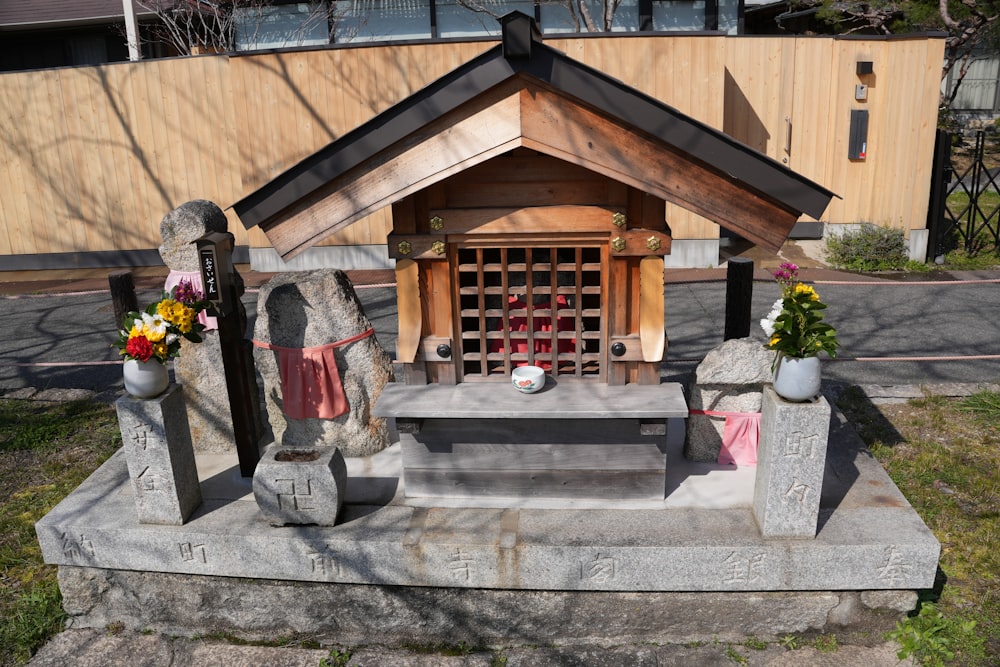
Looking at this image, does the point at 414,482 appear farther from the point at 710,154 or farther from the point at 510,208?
the point at 710,154

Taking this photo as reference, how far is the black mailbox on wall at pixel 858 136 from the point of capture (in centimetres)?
1259

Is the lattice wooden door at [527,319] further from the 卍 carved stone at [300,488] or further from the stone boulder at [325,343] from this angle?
the 卍 carved stone at [300,488]

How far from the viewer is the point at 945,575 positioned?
5266 mm

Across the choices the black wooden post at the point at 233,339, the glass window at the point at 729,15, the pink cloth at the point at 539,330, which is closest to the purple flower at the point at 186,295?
the black wooden post at the point at 233,339

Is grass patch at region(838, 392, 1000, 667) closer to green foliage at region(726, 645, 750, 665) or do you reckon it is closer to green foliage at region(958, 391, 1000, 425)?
green foliage at region(958, 391, 1000, 425)

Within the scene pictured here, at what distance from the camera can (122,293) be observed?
22.8 ft

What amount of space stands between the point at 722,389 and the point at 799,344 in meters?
1.13

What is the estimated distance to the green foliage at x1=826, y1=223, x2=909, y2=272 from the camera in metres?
12.7

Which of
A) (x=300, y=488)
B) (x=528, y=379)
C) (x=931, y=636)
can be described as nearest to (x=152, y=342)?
(x=300, y=488)

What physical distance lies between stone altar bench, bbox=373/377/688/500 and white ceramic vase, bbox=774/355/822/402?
0.67 metres

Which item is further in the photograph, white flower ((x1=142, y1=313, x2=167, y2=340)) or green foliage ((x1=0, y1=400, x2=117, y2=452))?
green foliage ((x1=0, y1=400, x2=117, y2=452))

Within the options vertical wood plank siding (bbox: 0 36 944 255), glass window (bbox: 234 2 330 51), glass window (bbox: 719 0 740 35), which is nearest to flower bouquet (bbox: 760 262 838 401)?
vertical wood plank siding (bbox: 0 36 944 255)

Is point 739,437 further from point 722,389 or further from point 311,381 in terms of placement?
point 311,381

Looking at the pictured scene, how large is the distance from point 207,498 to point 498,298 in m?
2.60
